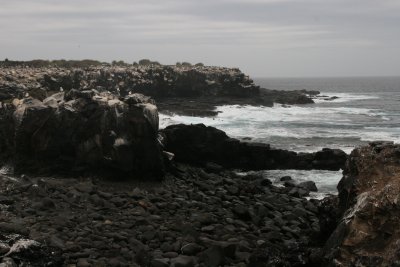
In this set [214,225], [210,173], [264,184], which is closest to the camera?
[214,225]

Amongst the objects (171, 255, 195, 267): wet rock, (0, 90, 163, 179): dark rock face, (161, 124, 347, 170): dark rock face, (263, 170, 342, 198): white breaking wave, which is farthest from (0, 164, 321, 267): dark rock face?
(161, 124, 347, 170): dark rock face

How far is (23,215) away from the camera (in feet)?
53.3

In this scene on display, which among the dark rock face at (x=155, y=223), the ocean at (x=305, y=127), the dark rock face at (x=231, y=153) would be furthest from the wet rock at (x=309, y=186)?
the dark rock face at (x=231, y=153)

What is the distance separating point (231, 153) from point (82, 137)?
34.2ft

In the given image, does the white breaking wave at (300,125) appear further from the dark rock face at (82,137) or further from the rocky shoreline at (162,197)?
the dark rock face at (82,137)

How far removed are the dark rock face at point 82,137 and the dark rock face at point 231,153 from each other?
4.82 metres

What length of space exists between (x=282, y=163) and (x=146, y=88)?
3881cm

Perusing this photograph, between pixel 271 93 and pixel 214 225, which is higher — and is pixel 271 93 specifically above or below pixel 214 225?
above

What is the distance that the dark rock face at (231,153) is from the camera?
29078 mm

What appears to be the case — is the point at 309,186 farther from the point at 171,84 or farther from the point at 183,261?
the point at 171,84

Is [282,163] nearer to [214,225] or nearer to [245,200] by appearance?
[245,200]

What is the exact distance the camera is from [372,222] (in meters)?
10.9

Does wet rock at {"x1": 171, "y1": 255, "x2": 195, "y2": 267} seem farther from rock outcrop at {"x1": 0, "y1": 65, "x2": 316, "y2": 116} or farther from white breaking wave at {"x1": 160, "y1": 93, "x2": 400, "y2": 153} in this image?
rock outcrop at {"x1": 0, "y1": 65, "x2": 316, "y2": 116}

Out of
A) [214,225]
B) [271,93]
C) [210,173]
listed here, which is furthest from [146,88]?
[214,225]
